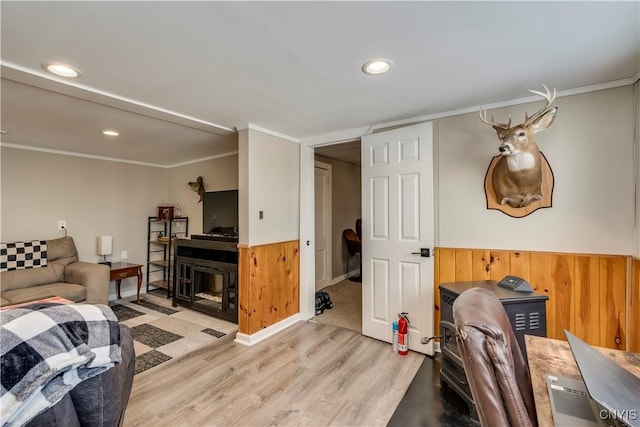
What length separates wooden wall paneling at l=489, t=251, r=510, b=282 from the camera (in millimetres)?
2394

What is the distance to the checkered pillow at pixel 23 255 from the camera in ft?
11.1

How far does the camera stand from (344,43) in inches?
61.5

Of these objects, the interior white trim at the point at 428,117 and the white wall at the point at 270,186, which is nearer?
the interior white trim at the point at 428,117

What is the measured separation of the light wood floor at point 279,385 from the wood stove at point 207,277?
2.19 ft

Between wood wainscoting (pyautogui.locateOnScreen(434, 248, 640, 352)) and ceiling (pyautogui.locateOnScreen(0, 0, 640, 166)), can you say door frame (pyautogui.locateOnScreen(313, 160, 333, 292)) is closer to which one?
ceiling (pyautogui.locateOnScreen(0, 0, 640, 166))

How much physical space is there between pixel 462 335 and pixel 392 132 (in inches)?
91.0

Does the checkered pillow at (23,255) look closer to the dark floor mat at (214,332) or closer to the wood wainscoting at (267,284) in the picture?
the dark floor mat at (214,332)

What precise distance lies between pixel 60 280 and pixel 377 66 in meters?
4.35

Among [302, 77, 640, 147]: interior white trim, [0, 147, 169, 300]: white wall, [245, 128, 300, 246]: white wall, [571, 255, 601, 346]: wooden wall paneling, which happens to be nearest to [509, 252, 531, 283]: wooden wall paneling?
[571, 255, 601, 346]: wooden wall paneling

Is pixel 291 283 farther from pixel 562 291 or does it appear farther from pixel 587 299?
pixel 587 299

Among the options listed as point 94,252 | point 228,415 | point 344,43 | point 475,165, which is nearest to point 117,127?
point 94,252

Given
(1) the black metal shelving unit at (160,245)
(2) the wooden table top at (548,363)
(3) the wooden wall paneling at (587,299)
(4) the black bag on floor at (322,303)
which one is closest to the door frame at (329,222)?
(4) the black bag on floor at (322,303)

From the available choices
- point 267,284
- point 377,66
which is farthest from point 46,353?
point 267,284

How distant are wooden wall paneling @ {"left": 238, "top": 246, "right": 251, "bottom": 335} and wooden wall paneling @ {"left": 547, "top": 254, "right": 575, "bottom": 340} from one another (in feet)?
8.54
